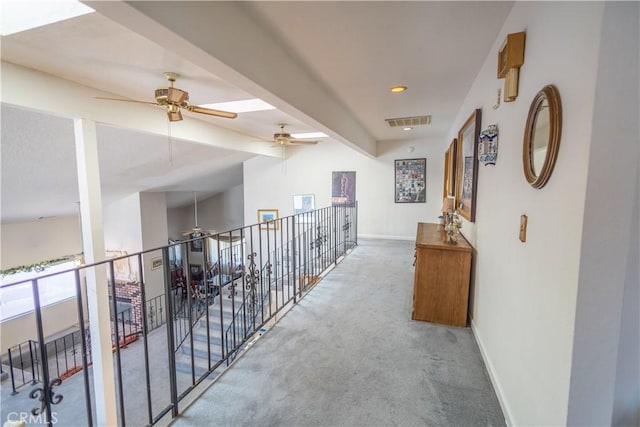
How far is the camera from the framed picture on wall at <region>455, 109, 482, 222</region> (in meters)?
2.44

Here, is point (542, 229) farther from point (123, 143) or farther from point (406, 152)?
point (406, 152)

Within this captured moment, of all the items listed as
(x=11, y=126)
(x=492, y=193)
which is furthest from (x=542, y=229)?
(x=11, y=126)

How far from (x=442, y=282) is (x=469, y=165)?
1131 millimetres

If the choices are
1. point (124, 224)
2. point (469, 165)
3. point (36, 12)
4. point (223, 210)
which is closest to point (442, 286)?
point (469, 165)

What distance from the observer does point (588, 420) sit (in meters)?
0.94

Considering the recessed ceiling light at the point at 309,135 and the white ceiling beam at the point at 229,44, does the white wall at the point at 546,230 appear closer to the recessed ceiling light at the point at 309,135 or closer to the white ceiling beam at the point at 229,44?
A: the white ceiling beam at the point at 229,44

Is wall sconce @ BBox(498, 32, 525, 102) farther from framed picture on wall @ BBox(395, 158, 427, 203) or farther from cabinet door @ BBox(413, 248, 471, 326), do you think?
framed picture on wall @ BBox(395, 158, 427, 203)

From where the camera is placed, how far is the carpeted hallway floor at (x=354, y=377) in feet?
5.20

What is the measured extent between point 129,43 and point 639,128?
2.89 m

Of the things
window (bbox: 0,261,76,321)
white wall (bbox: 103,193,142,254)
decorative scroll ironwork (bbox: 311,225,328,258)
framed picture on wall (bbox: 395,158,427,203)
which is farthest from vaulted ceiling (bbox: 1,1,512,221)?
white wall (bbox: 103,193,142,254)

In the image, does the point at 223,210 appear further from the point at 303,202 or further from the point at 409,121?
the point at 409,121

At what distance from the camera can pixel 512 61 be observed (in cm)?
148

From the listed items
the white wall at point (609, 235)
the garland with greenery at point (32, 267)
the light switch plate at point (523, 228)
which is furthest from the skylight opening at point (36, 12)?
the garland with greenery at point (32, 267)

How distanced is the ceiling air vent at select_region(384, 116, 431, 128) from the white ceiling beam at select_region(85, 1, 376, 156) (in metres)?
1.99
